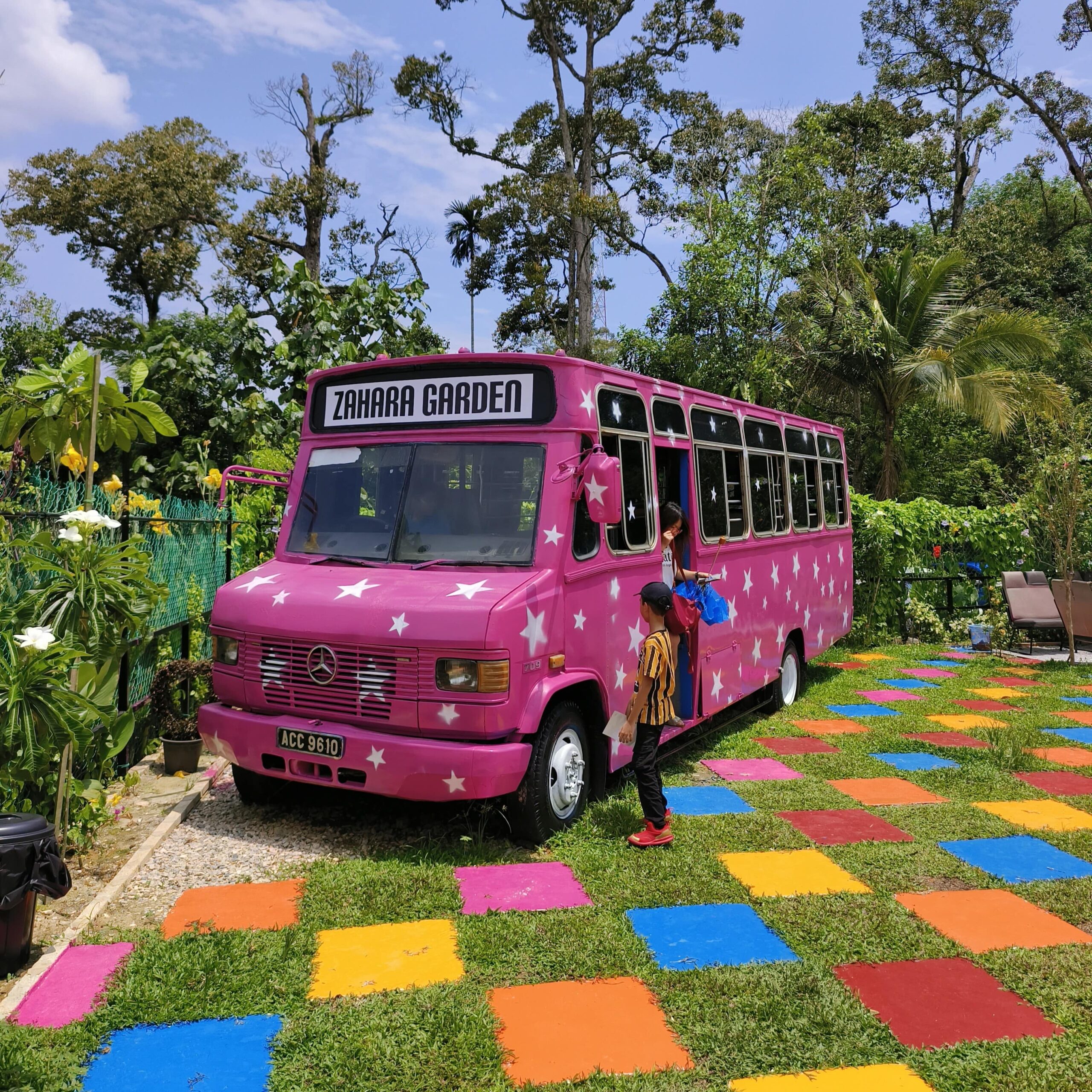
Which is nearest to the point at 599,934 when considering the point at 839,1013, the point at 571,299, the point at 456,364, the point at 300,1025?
the point at 839,1013

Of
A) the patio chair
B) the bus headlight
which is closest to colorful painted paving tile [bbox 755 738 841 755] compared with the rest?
the bus headlight

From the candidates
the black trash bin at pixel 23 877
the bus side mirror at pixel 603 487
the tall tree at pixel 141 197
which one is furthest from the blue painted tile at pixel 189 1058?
the tall tree at pixel 141 197

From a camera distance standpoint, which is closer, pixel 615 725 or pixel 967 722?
pixel 615 725

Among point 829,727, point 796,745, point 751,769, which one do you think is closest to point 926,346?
point 829,727

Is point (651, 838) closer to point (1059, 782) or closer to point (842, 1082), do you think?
point (842, 1082)

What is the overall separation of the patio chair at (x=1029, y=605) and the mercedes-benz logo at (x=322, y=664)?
1242 centimetres

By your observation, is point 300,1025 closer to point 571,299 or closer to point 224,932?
point 224,932

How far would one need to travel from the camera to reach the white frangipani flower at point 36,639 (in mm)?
4180

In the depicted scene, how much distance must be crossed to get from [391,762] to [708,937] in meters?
1.84

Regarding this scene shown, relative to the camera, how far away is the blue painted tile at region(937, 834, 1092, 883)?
5426 millimetres

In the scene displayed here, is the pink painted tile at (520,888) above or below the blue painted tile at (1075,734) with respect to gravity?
above

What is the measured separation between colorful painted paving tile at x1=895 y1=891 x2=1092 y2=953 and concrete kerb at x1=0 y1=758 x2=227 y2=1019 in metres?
4.08

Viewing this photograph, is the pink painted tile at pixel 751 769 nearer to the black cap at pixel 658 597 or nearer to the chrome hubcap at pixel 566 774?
the chrome hubcap at pixel 566 774

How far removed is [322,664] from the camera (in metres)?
5.31
